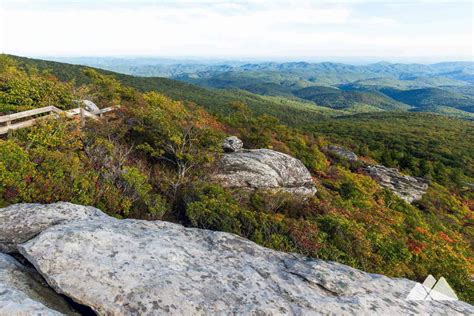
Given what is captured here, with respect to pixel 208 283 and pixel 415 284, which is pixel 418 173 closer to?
pixel 415 284

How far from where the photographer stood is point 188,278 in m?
5.14

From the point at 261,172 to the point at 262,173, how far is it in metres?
0.08

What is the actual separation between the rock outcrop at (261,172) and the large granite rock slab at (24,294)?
10.5 m

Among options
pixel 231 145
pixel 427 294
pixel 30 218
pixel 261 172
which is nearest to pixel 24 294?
pixel 30 218

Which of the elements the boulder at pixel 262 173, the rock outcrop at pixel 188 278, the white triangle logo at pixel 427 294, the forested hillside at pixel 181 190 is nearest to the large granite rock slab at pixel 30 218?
the rock outcrop at pixel 188 278

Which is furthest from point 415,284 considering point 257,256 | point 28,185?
point 28,185

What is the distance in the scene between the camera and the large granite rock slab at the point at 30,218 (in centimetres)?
598

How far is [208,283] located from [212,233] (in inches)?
82.1

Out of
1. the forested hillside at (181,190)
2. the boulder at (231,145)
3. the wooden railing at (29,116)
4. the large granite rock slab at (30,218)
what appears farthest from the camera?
the boulder at (231,145)

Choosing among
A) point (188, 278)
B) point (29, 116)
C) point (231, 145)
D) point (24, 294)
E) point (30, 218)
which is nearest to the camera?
point (24, 294)

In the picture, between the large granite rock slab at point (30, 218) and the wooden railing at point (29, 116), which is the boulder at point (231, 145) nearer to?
the wooden railing at point (29, 116)

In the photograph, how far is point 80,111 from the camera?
15.2m

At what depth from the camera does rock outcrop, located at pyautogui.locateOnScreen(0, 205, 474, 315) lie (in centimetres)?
462

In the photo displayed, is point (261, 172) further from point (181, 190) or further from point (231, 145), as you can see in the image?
point (181, 190)
